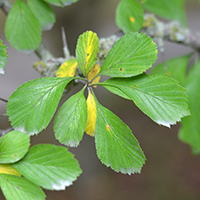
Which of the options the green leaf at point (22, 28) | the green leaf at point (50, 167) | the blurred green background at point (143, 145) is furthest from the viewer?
the blurred green background at point (143, 145)

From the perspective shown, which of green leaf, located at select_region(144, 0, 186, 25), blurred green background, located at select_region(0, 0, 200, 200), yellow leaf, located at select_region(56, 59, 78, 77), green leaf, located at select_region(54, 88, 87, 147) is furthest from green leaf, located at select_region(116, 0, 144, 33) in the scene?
blurred green background, located at select_region(0, 0, 200, 200)

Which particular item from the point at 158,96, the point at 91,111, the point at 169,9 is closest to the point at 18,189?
the point at 91,111

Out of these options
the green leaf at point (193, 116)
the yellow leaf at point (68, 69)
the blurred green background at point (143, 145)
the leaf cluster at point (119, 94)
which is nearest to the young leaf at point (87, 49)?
the leaf cluster at point (119, 94)

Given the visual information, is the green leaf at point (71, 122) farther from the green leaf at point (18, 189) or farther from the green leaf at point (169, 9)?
the green leaf at point (169, 9)

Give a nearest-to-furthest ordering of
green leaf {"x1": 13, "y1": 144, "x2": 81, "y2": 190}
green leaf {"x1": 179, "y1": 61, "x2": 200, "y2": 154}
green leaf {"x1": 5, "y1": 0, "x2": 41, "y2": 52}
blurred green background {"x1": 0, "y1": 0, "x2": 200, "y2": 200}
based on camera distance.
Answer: green leaf {"x1": 13, "y1": 144, "x2": 81, "y2": 190} → green leaf {"x1": 5, "y1": 0, "x2": 41, "y2": 52} → green leaf {"x1": 179, "y1": 61, "x2": 200, "y2": 154} → blurred green background {"x1": 0, "y1": 0, "x2": 200, "y2": 200}

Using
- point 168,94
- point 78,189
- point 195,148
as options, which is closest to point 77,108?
point 168,94

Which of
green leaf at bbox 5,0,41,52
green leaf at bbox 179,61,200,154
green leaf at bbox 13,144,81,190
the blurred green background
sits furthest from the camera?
the blurred green background

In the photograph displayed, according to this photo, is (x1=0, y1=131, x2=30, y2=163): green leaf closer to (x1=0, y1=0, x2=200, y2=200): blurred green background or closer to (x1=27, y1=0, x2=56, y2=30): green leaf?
(x1=27, y1=0, x2=56, y2=30): green leaf
